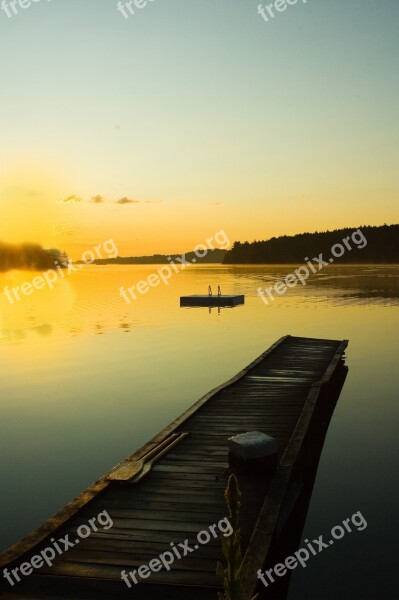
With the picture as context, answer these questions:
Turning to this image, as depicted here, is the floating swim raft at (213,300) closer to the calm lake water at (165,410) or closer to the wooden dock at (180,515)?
the calm lake water at (165,410)

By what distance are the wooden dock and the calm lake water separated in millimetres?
1248

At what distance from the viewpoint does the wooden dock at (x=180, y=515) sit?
726 cm

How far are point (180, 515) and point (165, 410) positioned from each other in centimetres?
1328

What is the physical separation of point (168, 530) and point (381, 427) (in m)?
12.9

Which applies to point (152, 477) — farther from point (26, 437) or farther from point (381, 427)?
point (381, 427)

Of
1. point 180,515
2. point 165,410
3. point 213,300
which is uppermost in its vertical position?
point 213,300

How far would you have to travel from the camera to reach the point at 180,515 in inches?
356

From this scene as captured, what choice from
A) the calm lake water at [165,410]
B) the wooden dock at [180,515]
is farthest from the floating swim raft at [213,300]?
the wooden dock at [180,515]

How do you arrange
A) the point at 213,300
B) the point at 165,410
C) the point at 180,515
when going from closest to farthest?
1. the point at 180,515
2. the point at 165,410
3. the point at 213,300

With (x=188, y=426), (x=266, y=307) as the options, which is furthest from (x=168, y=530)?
(x=266, y=307)

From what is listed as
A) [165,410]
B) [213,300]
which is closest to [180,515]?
[165,410]

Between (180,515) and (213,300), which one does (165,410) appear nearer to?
(180,515)

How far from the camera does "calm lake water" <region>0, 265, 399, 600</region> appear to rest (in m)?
11.7

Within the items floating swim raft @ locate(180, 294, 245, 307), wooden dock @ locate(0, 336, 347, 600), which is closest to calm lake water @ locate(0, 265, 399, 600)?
wooden dock @ locate(0, 336, 347, 600)
